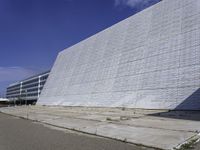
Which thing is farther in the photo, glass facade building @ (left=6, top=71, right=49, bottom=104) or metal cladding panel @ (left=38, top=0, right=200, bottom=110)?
glass facade building @ (left=6, top=71, right=49, bottom=104)

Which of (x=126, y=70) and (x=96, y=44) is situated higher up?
(x=96, y=44)

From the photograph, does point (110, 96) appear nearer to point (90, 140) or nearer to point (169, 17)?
point (169, 17)

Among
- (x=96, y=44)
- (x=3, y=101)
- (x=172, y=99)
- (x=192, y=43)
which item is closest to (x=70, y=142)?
(x=172, y=99)

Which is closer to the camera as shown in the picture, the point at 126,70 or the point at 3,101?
the point at 126,70

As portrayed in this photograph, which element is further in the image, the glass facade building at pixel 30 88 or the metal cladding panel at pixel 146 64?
the glass facade building at pixel 30 88

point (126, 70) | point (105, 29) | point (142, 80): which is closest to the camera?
point (142, 80)

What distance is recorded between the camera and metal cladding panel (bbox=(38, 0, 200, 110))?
1920 centimetres

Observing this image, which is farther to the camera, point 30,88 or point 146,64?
point 30,88

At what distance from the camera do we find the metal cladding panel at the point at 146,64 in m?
19.2

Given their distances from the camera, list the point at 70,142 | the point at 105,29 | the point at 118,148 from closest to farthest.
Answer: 1. the point at 118,148
2. the point at 70,142
3. the point at 105,29

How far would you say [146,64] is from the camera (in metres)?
23.7

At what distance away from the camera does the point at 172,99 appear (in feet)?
62.3

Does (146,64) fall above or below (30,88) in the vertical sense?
below

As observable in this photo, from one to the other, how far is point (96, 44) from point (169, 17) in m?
14.5
